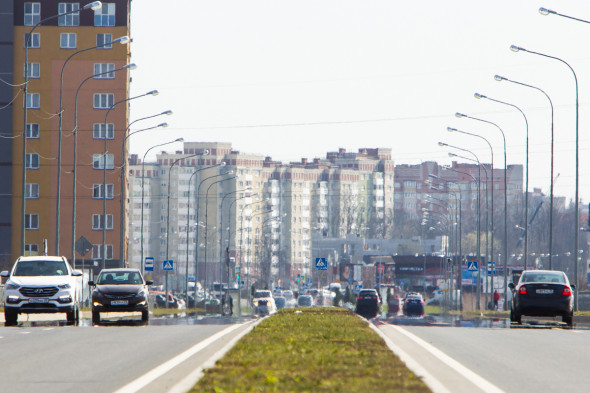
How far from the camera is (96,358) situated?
16.8 meters

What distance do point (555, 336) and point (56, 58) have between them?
80440 mm

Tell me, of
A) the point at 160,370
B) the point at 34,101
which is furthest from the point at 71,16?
the point at 160,370

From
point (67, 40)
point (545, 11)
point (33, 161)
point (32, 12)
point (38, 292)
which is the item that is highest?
point (32, 12)

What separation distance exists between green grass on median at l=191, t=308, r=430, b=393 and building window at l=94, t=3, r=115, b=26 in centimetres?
8274

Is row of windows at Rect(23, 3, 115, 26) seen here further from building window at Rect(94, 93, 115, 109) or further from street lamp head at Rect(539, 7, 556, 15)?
street lamp head at Rect(539, 7, 556, 15)

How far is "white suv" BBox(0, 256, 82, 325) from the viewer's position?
95.5 feet

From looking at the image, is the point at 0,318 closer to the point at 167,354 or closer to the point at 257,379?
the point at 167,354

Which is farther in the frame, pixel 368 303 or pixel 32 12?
pixel 32 12

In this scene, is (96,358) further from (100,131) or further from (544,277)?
(100,131)

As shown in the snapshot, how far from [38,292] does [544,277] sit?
1372 centimetres

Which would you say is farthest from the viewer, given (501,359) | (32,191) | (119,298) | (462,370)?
(32,191)

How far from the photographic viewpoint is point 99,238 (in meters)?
98.4

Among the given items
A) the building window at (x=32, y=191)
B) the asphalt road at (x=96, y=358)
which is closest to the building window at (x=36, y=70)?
the building window at (x=32, y=191)

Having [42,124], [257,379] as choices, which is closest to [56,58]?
[42,124]
